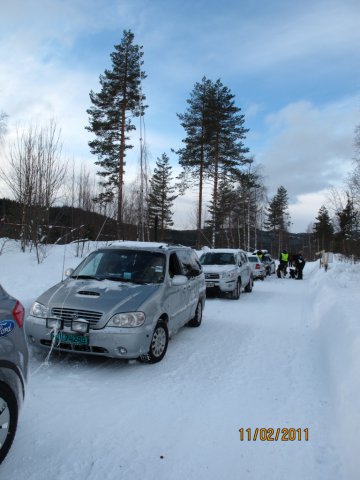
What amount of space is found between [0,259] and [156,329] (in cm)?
965

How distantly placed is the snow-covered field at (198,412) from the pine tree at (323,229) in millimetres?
76248

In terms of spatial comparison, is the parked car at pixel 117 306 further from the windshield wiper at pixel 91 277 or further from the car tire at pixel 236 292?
the car tire at pixel 236 292

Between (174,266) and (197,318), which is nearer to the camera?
(174,266)

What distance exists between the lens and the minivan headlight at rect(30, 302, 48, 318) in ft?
17.7

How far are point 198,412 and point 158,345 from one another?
1.70 m

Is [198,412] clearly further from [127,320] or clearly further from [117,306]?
[117,306]

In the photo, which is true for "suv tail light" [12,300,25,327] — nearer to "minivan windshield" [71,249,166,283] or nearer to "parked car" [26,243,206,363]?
"parked car" [26,243,206,363]

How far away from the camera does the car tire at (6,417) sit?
2904 millimetres

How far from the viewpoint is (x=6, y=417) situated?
2939 millimetres

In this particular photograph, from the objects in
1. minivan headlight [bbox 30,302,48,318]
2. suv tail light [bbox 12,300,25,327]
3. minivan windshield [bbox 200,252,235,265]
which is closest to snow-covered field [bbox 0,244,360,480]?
minivan headlight [bbox 30,302,48,318]

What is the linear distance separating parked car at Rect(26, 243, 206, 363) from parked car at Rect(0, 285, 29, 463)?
1843mm

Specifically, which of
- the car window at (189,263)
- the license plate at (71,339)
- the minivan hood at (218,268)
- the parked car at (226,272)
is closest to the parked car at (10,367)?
the license plate at (71,339)

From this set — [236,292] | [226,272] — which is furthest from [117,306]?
[236,292]
